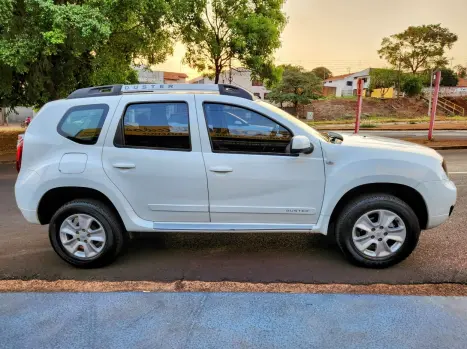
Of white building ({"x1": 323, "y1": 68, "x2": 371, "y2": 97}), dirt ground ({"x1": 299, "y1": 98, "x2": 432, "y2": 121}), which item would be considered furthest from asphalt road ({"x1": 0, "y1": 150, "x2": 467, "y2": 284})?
white building ({"x1": 323, "y1": 68, "x2": 371, "y2": 97})

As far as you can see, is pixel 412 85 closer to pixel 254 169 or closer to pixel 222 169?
pixel 254 169

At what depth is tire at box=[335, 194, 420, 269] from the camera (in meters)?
3.72

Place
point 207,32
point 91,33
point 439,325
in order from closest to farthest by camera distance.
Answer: point 439,325 → point 91,33 → point 207,32

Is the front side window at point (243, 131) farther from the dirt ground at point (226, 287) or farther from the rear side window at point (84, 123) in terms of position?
the dirt ground at point (226, 287)

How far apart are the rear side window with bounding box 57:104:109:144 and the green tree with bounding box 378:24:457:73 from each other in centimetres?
4983

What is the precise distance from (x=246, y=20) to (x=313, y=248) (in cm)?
1282

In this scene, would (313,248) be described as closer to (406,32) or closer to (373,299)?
(373,299)

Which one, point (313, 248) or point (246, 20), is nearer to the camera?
point (313, 248)

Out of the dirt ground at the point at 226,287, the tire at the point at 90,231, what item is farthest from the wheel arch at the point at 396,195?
the tire at the point at 90,231

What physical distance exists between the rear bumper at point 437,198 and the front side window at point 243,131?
140 cm

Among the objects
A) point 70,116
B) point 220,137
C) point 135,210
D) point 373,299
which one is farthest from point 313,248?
point 70,116

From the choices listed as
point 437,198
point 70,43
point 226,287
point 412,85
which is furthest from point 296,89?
point 226,287

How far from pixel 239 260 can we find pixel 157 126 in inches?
64.1

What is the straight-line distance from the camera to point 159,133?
3.83 metres
